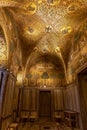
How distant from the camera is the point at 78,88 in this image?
6652 mm

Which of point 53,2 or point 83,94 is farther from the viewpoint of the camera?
point 83,94

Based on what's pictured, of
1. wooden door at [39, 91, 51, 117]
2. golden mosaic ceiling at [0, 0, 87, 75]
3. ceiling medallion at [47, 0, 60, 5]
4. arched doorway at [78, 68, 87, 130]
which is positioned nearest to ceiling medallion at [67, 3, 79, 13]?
golden mosaic ceiling at [0, 0, 87, 75]

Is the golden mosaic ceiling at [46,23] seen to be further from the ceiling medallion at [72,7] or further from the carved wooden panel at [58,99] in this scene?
the carved wooden panel at [58,99]

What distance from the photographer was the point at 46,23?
22.4ft

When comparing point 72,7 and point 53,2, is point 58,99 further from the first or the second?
point 53,2

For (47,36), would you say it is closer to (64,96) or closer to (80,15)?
(80,15)

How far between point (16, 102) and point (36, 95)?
1.98 meters

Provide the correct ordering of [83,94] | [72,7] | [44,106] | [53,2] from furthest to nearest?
[44,106] → [83,94] → [72,7] → [53,2]

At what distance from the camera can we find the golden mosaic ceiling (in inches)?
211

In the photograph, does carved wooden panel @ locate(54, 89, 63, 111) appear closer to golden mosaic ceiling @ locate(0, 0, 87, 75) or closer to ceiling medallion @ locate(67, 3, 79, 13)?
golden mosaic ceiling @ locate(0, 0, 87, 75)

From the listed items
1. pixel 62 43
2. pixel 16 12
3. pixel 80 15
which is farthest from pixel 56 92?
pixel 16 12

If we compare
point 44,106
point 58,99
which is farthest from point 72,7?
point 44,106

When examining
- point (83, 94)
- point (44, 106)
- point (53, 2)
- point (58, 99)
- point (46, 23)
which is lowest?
point (44, 106)

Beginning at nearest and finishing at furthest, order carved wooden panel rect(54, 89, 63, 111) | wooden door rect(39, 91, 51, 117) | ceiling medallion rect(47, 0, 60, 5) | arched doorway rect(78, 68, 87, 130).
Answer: ceiling medallion rect(47, 0, 60, 5), arched doorway rect(78, 68, 87, 130), carved wooden panel rect(54, 89, 63, 111), wooden door rect(39, 91, 51, 117)
